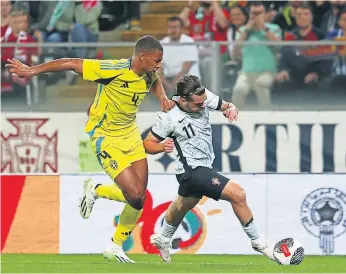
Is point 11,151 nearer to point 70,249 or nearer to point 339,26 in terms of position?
point 70,249

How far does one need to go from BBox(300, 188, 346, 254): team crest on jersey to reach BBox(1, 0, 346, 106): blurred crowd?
2.37 meters

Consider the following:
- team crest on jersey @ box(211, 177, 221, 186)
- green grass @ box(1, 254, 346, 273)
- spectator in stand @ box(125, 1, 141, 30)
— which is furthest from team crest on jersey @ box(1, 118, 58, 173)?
team crest on jersey @ box(211, 177, 221, 186)

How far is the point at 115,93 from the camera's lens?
12703 mm

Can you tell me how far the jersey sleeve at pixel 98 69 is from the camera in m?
12.4

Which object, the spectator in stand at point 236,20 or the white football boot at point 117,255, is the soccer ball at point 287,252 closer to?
the white football boot at point 117,255

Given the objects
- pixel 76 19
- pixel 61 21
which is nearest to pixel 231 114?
pixel 76 19

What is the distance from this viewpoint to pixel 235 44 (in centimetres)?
1705

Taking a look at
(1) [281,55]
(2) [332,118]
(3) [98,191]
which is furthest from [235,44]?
(3) [98,191]

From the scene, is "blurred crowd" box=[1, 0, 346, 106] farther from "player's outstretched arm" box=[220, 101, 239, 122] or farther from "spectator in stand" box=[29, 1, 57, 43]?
"player's outstretched arm" box=[220, 101, 239, 122]

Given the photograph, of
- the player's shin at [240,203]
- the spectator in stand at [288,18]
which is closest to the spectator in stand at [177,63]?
the spectator in stand at [288,18]

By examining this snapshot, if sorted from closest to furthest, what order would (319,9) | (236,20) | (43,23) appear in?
(236,20) → (319,9) → (43,23)

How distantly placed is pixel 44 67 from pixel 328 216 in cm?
468

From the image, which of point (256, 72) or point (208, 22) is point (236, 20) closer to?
point (208, 22)

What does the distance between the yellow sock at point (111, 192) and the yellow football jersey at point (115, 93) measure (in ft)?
2.00
